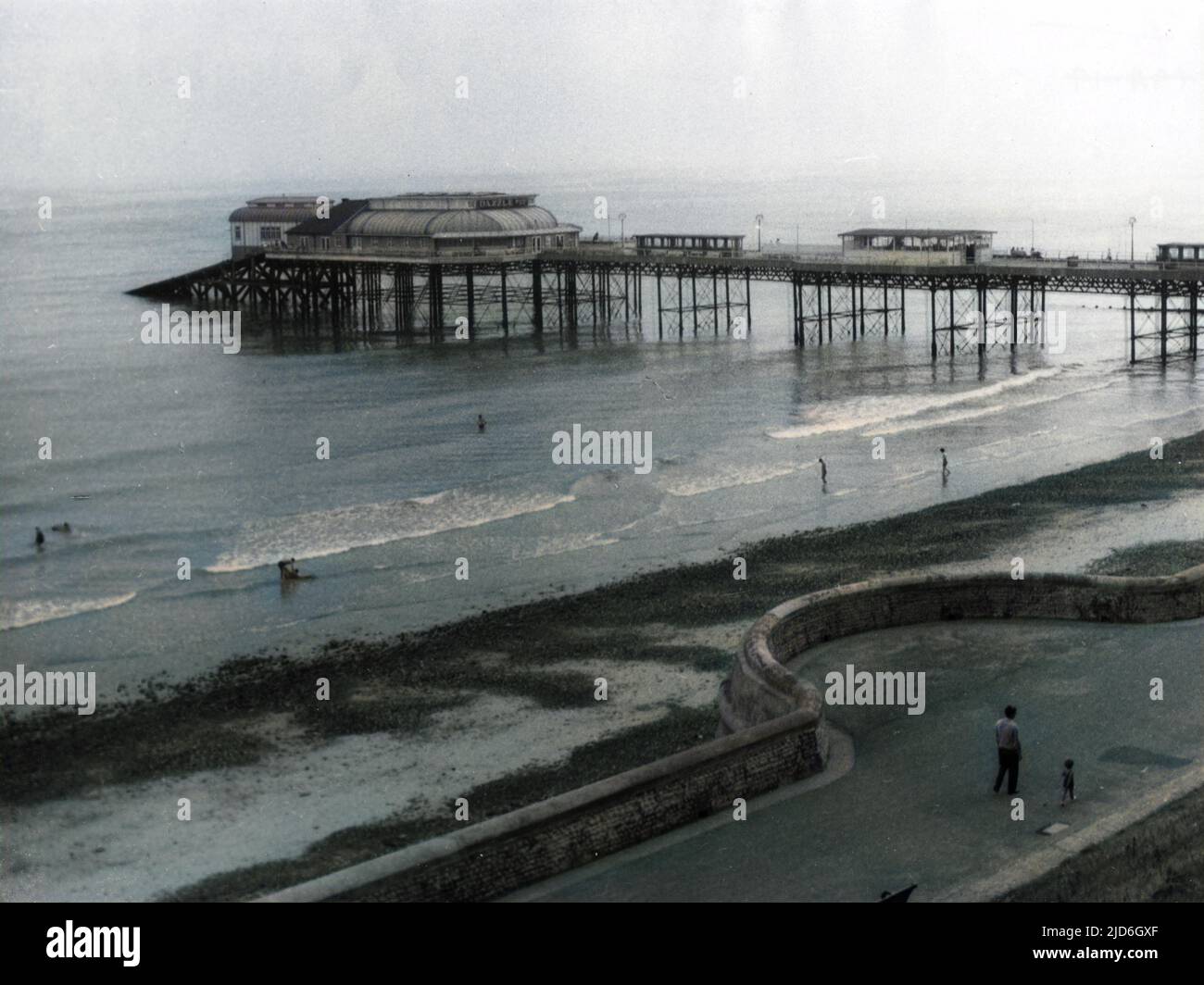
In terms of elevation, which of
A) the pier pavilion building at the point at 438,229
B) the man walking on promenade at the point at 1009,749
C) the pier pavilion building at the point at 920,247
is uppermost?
the pier pavilion building at the point at 438,229

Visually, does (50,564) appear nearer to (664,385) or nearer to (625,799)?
(625,799)

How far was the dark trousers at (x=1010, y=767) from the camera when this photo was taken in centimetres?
1930

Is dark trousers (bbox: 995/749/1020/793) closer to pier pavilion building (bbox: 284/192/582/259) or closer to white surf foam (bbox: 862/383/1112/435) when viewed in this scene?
white surf foam (bbox: 862/383/1112/435)

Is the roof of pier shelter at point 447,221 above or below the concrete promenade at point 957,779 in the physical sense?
above

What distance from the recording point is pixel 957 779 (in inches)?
795

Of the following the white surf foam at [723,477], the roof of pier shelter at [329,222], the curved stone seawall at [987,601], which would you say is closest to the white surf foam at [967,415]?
the white surf foam at [723,477]

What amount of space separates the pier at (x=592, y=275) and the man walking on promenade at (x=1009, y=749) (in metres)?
57.9

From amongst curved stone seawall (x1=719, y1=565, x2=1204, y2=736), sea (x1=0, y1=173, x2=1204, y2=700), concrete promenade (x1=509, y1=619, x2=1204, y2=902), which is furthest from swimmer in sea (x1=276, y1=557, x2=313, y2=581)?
concrete promenade (x1=509, y1=619, x2=1204, y2=902)

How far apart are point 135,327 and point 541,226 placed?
81.6 ft

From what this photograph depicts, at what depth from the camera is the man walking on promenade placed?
19.3m

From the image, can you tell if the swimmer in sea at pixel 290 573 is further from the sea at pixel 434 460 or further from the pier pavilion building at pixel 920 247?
the pier pavilion building at pixel 920 247
